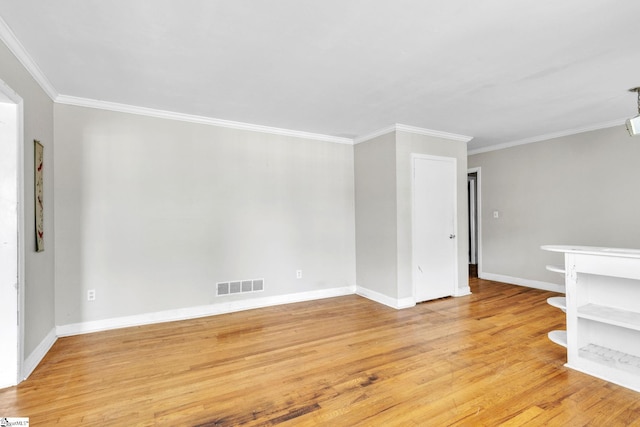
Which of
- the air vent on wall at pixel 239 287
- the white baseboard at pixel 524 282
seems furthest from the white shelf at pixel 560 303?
the air vent on wall at pixel 239 287

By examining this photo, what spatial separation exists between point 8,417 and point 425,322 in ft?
11.9

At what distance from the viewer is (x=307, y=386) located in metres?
2.37

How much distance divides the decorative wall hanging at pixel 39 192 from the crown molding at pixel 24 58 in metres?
0.55

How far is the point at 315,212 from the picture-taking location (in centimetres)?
482

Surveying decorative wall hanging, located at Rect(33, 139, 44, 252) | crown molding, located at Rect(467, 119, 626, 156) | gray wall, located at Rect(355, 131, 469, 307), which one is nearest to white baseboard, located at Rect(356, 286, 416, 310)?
gray wall, located at Rect(355, 131, 469, 307)

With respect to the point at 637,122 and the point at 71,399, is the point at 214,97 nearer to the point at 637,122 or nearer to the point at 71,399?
the point at 71,399

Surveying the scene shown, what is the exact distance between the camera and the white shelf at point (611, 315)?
7.60 ft

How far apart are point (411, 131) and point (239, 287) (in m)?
3.16

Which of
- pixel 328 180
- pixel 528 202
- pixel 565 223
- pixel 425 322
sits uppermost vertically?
pixel 328 180

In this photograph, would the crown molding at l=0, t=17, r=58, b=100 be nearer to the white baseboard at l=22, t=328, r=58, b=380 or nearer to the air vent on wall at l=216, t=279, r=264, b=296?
the white baseboard at l=22, t=328, r=58, b=380

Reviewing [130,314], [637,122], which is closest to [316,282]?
[130,314]

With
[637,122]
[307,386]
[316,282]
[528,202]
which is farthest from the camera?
[528,202]

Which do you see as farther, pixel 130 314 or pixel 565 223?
pixel 565 223

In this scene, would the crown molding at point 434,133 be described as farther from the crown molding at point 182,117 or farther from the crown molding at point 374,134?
the crown molding at point 182,117
